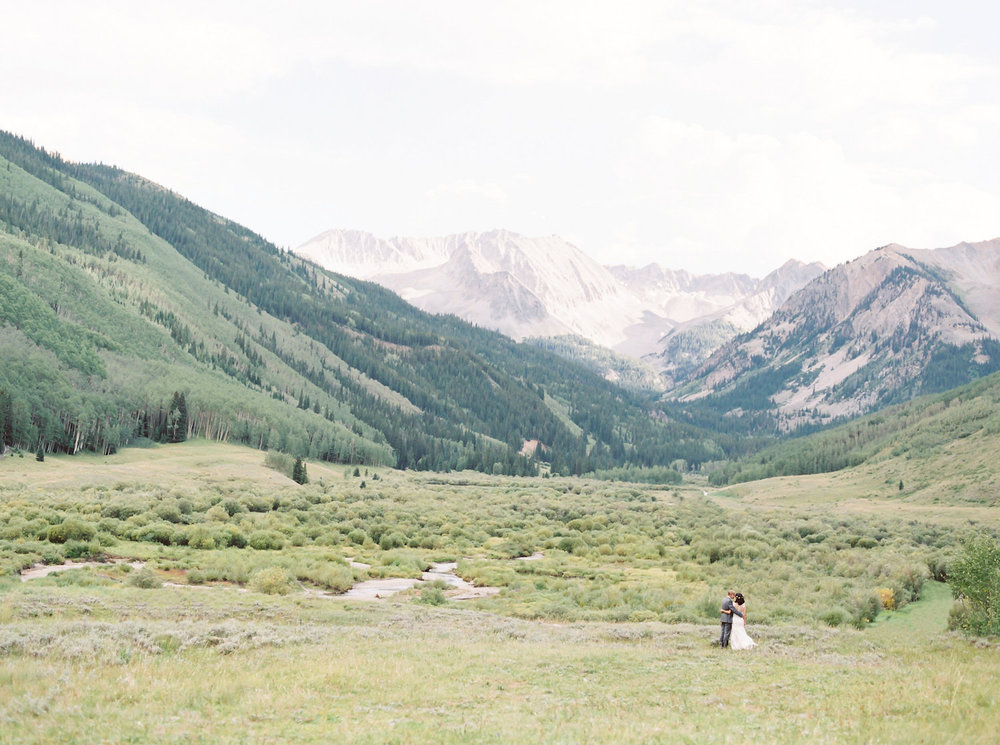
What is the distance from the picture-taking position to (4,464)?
84.4m

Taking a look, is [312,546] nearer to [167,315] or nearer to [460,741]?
[460,741]

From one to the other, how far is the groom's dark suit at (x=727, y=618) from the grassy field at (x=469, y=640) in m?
0.75

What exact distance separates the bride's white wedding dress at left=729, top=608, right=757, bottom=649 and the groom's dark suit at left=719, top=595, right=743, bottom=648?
207 mm

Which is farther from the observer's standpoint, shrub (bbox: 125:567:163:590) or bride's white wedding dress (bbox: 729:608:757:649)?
shrub (bbox: 125:567:163:590)

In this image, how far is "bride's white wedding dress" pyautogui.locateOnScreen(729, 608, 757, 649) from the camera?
2425 cm

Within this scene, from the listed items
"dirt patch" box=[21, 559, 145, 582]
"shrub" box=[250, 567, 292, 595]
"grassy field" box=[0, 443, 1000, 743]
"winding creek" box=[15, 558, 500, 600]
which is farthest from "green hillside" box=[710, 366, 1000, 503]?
"dirt patch" box=[21, 559, 145, 582]

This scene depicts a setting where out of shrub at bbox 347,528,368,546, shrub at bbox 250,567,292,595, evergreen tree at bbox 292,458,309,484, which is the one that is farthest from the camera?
evergreen tree at bbox 292,458,309,484

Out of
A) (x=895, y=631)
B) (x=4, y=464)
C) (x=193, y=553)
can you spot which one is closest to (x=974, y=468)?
(x=895, y=631)

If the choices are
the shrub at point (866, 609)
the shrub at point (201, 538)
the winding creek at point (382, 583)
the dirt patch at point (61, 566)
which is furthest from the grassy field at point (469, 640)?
the winding creek at point (382, 583)

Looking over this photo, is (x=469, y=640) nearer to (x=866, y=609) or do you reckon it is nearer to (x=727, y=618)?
(x=727, y=618)

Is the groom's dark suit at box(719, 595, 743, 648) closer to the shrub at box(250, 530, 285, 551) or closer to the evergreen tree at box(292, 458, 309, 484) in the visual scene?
the shrub at box(250, 530, 285, 551)

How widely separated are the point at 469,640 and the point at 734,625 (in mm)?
9108

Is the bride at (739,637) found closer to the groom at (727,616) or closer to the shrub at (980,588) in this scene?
the groom at (727,616)

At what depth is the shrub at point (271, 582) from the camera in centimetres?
3306
